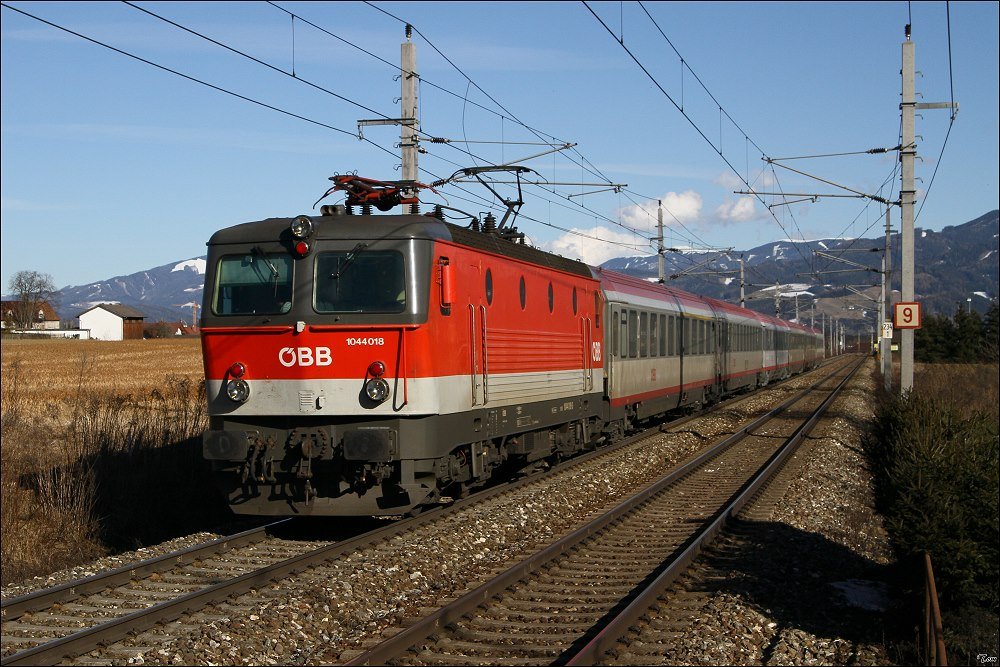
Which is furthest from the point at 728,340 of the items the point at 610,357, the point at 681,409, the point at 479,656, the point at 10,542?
the point at 479,656

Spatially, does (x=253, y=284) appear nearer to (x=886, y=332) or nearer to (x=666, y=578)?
(x=666, y=578)

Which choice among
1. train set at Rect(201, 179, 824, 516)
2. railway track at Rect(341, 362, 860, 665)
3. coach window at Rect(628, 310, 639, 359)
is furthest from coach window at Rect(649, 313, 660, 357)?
train set at Rect(201, 179, 824, 516)

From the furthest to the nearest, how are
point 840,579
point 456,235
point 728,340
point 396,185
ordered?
point 728,340 < point 396,185 < point 456,235 < point 840,579

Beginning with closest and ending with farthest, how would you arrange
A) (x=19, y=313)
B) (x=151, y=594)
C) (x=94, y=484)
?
(x=151, y=594) → (x=94, y=484) → (x=19, y=313)

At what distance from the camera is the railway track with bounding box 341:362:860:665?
7.29 m

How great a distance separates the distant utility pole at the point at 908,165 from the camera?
20.5m

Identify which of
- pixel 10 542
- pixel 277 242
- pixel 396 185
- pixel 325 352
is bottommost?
pixel 10 542

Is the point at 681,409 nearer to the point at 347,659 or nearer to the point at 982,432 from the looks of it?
the point at 982,432

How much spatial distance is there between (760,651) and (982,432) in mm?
4711

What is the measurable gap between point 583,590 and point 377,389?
10.1ft

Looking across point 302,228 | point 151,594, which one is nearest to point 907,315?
point 302,228

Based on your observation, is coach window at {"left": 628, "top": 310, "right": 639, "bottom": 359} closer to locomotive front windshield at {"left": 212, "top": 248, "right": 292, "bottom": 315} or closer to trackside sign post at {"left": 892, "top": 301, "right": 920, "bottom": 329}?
trackside sign post at {"left": 892, "top": 301, "right": 920, "bottom": 329}

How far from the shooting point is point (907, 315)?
19891 mm

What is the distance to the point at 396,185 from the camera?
1252 cm
